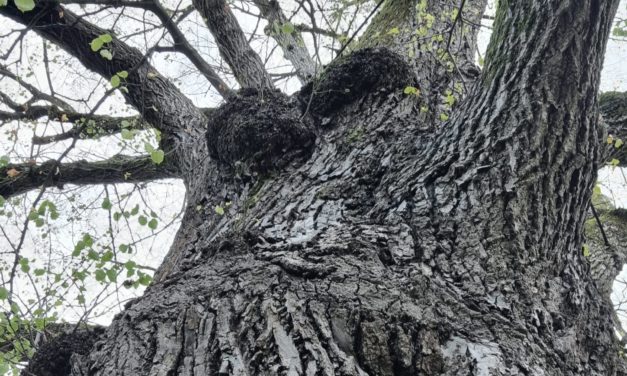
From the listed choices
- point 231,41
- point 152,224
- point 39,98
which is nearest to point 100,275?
point 152,224

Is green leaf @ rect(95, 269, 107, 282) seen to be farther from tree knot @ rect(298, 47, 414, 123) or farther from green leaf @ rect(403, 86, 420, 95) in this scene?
green leaf @ rect(403, 86, 420, 95)

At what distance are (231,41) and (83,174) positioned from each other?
5.33 feet

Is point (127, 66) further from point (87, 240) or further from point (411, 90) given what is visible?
point (411, 90)

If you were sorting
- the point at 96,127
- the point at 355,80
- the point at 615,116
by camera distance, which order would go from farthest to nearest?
the point at 96,127 → the point at 615,116 → the point at 355,80

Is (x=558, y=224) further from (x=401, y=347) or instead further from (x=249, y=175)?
(x=249, y=175)

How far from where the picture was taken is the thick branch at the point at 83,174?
4227 millimetres

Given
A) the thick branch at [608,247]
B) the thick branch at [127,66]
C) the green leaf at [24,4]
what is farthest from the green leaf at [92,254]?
the thick branch at [608,247]

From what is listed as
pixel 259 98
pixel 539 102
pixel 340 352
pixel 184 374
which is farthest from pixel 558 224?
pixel 259 98

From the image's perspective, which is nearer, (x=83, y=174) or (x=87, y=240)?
(x=87, y=240)

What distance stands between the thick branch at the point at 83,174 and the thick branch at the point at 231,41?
963 mm

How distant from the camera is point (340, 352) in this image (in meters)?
1.39

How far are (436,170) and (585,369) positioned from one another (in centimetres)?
89

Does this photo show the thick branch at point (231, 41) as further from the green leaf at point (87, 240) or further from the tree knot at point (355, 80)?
the green leaf at point (87, 240)

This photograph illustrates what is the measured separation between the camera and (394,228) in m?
2.00
